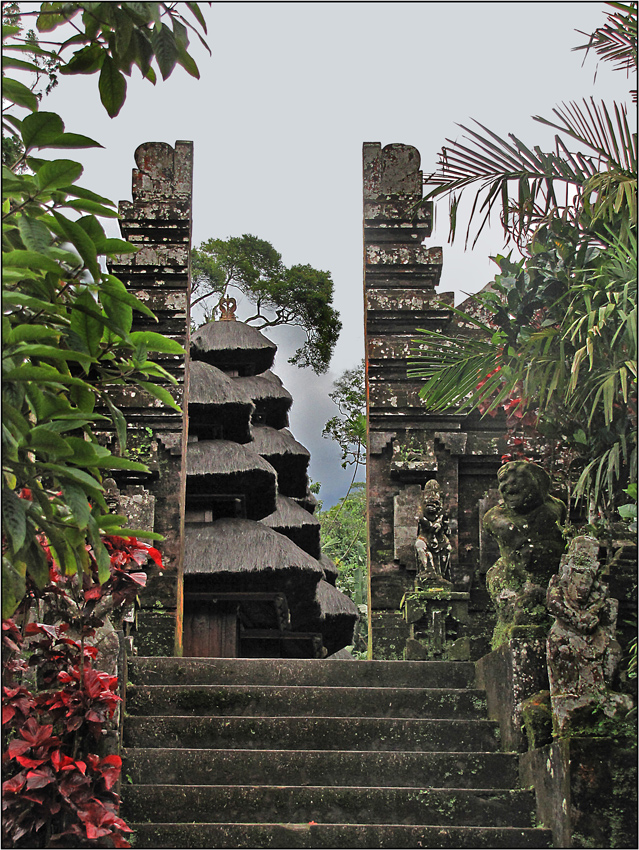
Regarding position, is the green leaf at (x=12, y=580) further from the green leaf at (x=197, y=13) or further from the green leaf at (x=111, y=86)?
the green leaf at (x=197, y=13)

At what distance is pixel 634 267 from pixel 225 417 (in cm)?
740

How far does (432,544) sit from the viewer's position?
6.57 m

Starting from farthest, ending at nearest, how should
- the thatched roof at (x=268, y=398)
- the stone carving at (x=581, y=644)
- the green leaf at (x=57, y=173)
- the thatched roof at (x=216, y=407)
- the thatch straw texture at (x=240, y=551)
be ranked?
the thatched roof at (x=268, y=398) < the thatched roof at (x=216, y=407) < the thatch straw texture at (x=240, y=551) < the stone carving at (x=581, y=644) < the green leaf at (x=57, y=173)

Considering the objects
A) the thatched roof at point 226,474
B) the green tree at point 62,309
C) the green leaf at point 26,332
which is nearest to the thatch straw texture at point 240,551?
the thatched roof at point 226,474

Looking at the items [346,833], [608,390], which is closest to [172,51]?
[608,390]

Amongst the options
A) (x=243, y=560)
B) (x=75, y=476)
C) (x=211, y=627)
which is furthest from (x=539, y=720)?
(x=211, y=627)

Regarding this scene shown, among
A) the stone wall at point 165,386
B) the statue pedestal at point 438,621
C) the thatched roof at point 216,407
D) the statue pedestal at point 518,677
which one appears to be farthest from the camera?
the thatched roof at point 216,407

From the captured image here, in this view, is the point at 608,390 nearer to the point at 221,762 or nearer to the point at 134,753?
the point at 221,762

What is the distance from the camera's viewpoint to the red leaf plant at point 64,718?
3.53m

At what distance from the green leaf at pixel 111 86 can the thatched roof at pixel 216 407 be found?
796 cm

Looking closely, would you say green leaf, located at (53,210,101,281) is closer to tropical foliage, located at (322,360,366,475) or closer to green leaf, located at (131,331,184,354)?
green leaf, located at (131,331,184,354)

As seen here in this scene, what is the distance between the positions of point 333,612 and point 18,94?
1101 cm

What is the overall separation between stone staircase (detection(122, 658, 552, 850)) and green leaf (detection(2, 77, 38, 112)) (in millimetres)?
2901

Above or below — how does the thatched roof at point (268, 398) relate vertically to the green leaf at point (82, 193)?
below
